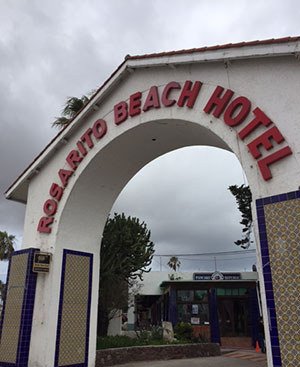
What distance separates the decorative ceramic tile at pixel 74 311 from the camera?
875cm

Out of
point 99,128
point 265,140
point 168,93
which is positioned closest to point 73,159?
point 99,128

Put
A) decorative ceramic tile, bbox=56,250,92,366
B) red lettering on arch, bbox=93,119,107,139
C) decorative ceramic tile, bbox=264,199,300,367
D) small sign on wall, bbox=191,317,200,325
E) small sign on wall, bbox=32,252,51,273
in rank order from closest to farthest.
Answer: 1. decorative ceramic tile, bbox=264,199,300,367
2. decorative ceramic tile, bbox=56,250,92,366
3. small sign on wall, bbox=32,252,51,273
4. red lettering on arch, bbox=93,119,107,139
5. small sign on wall, bbox=191,317,200,325

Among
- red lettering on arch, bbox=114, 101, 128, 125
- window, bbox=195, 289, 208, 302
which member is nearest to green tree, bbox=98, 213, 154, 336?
window, bbox=195, 289, 208, 302

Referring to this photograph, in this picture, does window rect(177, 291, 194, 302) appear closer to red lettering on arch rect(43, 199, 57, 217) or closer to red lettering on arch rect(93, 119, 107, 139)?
red lettering on arch rect(43, 199, 57, 217)

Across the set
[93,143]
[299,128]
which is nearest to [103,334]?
[93,143]

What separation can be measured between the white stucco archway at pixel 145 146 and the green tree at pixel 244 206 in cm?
1012

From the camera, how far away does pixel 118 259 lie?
51.6 feet

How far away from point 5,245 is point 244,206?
1809 centimetres

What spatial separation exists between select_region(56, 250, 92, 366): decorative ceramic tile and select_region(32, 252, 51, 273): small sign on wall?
470 mm

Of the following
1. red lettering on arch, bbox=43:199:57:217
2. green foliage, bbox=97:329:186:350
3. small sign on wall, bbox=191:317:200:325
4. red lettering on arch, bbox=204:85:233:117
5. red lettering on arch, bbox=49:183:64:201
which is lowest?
green foliage, bbox=97:329:186:350

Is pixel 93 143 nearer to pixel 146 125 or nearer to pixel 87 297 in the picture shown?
pixel 146 125

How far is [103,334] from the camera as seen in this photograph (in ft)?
53.2

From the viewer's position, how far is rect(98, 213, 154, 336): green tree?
1552cm

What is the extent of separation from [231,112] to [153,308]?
96.5ft
